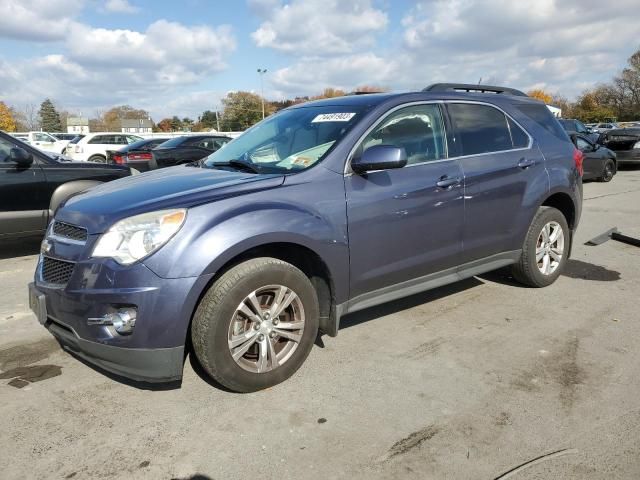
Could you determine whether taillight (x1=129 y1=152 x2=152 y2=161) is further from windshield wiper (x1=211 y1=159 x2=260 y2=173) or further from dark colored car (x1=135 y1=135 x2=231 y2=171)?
windshield wiper (x1=211 y1=159 x2=260 y2=173)

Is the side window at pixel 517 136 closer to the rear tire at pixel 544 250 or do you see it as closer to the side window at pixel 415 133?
the rear tire at pixel 544 250

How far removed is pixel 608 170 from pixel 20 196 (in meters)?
15.2

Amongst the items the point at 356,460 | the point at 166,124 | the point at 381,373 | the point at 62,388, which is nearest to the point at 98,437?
the point at 62,388

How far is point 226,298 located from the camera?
2.88 metres

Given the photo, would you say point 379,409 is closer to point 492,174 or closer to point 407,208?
point 407,208

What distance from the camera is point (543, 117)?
5031mm

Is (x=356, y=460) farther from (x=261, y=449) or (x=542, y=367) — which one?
(x=542, y=367)

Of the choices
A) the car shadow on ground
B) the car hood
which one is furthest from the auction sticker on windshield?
the car shadow on ground

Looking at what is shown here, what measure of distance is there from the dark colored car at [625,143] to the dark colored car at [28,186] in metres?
17.5

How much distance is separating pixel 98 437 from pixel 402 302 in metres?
2.81

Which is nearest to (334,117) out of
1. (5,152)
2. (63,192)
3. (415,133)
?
(415,133)

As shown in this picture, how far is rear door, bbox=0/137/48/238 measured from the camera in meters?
6.15

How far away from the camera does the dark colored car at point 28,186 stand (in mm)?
6172

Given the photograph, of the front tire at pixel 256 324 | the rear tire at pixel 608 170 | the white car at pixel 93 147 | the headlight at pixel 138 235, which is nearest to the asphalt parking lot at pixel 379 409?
the front tire at pixel 256 324
